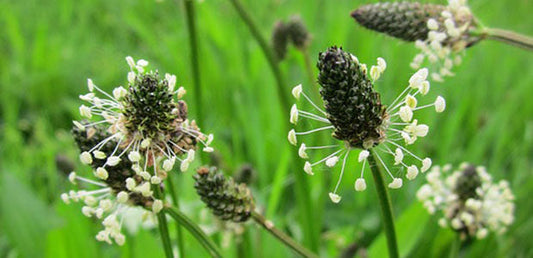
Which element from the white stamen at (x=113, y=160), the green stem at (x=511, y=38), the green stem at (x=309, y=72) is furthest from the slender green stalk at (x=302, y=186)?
the white stamen at (x=113, y=160)

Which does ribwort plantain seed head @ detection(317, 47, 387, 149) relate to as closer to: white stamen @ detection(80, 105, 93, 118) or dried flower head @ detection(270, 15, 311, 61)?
white stamen @ detection(80, 105, 93, 118)

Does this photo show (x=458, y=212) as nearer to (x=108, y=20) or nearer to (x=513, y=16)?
(x=513, y=16)

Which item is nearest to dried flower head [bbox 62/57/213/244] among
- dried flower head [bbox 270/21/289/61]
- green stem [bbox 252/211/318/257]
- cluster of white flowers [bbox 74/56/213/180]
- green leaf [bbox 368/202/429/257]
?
cluster of white flowers [bbox 74/56/213/180]

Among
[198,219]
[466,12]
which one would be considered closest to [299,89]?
[466,12]

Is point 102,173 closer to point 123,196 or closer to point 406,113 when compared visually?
point 123,196

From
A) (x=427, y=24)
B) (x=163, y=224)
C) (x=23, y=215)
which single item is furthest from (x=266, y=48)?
(x=23, y=215)
